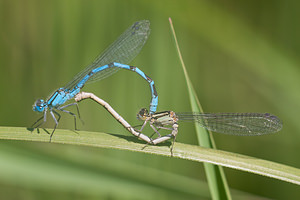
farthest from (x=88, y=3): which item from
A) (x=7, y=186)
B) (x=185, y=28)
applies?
(x=7, y=186)

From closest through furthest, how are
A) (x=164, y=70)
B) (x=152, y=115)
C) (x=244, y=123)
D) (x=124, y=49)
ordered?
1. (x=244, y=123)
2. (x=152, y=115)
3. (x=124, y=49)
4. (x=164, y=70)

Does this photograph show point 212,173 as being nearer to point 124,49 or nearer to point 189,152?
point 189,152

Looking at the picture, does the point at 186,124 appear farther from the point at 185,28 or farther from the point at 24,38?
the point at 24,38

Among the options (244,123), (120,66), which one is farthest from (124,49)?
(244,123)

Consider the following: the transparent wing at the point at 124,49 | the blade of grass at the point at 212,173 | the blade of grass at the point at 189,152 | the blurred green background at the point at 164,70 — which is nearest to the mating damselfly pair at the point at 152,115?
the transparent wing at the point at 124,49

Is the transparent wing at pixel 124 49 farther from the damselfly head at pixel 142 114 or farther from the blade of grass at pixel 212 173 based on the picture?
the blade of grass at pixel 212 173
